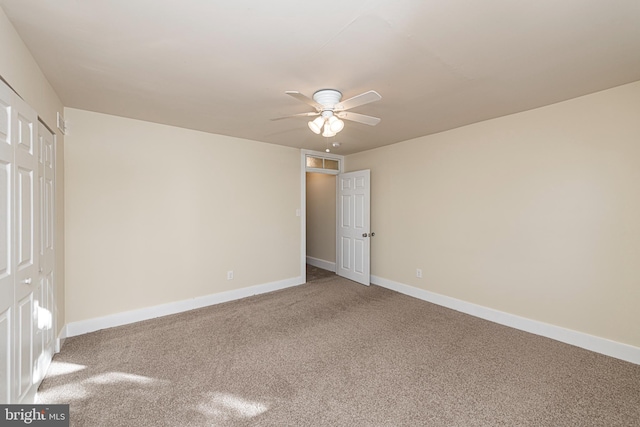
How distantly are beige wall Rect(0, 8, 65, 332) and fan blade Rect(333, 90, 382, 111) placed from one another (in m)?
2.08

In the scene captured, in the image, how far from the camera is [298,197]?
485cm

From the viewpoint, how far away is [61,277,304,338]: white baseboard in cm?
301

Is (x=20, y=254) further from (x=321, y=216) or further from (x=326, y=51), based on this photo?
(x=321, y=216)

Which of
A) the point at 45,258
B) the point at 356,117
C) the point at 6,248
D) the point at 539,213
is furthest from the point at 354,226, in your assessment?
the point at 6,248

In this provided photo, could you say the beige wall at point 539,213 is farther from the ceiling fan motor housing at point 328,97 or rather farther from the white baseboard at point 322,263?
the ceiling fan motor housing at point 328,97

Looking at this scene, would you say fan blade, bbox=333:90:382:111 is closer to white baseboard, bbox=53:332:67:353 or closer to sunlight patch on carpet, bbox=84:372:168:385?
sunlight patch on carpet, bbox=84:372:168:385

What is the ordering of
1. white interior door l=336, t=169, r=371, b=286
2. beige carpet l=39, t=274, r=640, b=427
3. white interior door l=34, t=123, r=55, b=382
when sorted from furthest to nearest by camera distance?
1. white interior door l=336, t=169, r=371, b=286
2. white interior door l=34, t=123, r=55, b=382
3. beige carpet l=39, t=274, r=640, b=427

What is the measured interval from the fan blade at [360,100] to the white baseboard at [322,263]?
393 cm

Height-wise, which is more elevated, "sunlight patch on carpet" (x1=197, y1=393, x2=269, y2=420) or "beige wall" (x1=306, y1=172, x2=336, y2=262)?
"beige wall" (x1=306, y1=172, x2=336, y2=262)

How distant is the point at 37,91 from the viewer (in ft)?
6.77

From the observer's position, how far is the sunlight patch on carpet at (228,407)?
185cm

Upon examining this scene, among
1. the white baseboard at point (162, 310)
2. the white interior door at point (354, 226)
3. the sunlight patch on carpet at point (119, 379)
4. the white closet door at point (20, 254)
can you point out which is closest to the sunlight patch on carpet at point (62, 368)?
the white closet door at point (20, 254)

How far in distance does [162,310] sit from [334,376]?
2469 millimetres

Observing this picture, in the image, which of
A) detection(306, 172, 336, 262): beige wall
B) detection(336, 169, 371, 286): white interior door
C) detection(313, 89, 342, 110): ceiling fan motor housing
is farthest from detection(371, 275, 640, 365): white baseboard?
detection(313, 89, 342, 110): ceiling fan motor housing
